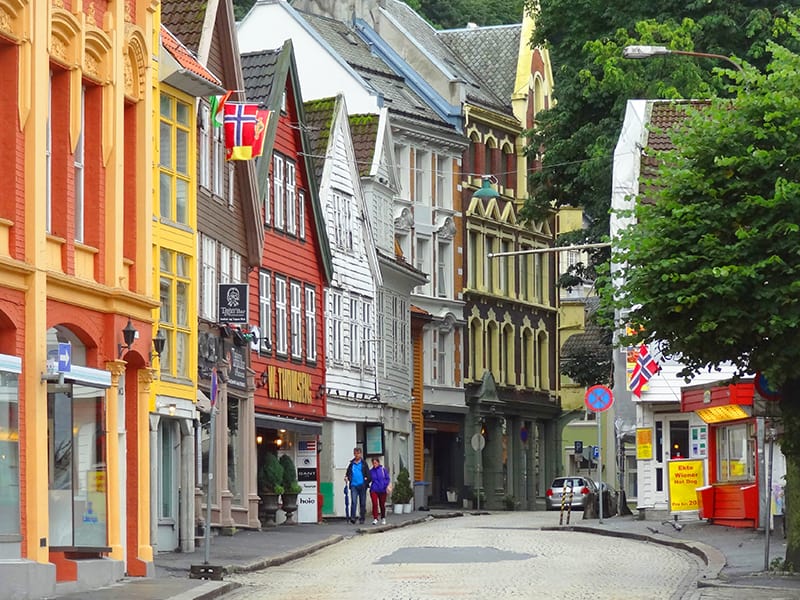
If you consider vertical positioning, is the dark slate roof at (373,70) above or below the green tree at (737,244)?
above

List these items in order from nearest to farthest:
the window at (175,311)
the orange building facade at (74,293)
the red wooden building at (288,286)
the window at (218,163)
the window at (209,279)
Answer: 1. the orange building facade at (74,293)
2. the window at (175,311)
3. the window at (209,279)
4. the window at (218,163)
5. the red wooden building at (288,286)

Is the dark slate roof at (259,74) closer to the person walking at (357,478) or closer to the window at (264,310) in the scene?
the window at (264,310)

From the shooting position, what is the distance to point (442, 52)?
7569 centimetres

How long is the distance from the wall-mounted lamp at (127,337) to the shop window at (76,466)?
2.61ft

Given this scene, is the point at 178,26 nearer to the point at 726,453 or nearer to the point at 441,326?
the point at 726,453

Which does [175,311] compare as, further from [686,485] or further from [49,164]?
[686,485]

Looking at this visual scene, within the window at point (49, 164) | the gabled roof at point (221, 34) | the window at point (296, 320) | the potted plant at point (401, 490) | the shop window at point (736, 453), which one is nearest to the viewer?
the window at point (49, 164)

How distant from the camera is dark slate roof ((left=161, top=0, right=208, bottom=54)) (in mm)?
36031

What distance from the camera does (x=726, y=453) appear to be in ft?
133

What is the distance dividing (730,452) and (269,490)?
10020 mm

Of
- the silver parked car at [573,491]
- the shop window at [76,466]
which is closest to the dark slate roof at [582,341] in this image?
the silver parked car at [573,491]

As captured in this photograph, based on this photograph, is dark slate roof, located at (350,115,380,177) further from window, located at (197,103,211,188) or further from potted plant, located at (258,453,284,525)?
window, located at (197,103,211,188)

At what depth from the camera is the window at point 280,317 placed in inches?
1740

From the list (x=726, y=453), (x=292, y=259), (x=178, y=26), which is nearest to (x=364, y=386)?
(x=292, y=259)
